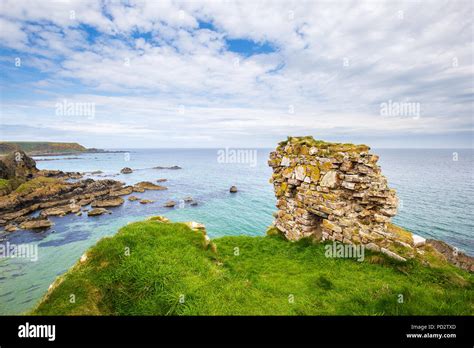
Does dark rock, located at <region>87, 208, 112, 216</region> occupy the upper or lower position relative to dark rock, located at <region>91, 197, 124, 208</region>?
lower

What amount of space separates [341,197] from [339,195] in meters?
→ 0.22

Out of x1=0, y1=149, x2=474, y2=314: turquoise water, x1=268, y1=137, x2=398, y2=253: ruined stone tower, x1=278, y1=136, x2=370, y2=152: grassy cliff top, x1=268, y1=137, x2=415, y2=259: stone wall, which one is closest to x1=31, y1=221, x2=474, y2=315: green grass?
x1=268, y1=137, x2=415, y2=259: stone wall

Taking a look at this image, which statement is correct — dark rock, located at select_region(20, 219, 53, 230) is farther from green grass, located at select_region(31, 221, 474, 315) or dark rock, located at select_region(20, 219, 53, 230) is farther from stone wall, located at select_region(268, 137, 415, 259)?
stone wall, located at select_region(268, 137, 415, 259)

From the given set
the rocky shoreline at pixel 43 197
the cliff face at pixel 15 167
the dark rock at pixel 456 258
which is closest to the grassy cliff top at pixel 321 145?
the dark rock at pixel 456 258

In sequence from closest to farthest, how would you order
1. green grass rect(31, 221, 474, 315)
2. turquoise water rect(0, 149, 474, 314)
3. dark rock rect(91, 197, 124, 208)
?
green grass rect(31, 221, 474, 315)
turquoise water rect(0, 149, 474, 314)
dark rock rect(91, 197, 124, 208)

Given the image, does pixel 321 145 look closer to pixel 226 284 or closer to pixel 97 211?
pixel 226 284

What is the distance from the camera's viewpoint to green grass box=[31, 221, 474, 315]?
7.42 m

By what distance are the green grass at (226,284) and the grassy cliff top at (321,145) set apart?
17.7 feet

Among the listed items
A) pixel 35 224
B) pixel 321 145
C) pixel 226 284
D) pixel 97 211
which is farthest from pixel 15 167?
pixel 321 145

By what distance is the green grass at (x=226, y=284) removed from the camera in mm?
7418

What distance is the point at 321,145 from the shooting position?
45.1 ft

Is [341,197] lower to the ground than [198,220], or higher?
higher

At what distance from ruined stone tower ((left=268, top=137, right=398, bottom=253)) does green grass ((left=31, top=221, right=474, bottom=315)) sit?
1462mm
